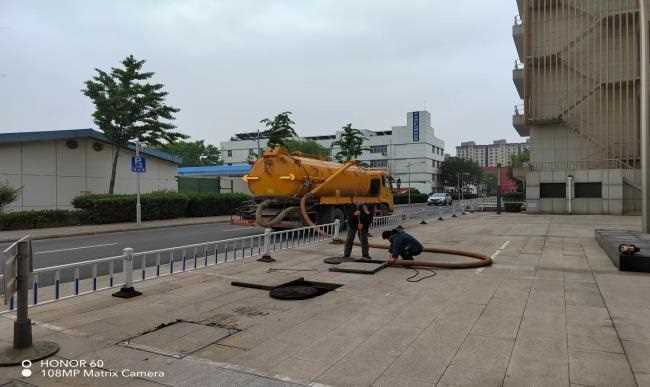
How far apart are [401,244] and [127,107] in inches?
892

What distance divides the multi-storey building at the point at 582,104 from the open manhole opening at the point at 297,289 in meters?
31.2

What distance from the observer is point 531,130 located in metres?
38.1

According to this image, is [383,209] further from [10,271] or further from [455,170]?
[455,170]

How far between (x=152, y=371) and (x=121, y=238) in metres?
14.7

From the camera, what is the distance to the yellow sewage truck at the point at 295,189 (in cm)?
1703

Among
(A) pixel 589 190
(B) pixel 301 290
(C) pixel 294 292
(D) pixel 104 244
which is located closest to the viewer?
(C) pixel 294 292

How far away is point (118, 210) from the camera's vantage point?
24.2 m

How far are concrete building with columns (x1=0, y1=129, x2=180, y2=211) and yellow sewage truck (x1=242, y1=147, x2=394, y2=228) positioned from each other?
13942mm

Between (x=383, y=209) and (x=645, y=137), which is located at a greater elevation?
(x=645, y=137)

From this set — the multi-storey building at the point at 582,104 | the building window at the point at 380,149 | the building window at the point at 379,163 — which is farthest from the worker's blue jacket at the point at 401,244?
the building window at the point at 380,149

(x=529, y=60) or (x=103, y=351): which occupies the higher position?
(x=529, y=60)

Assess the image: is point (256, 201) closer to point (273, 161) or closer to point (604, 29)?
point (273, 161)

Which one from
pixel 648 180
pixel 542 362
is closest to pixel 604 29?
pixel 648 180

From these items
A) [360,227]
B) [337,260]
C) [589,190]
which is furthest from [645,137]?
[589,190]
